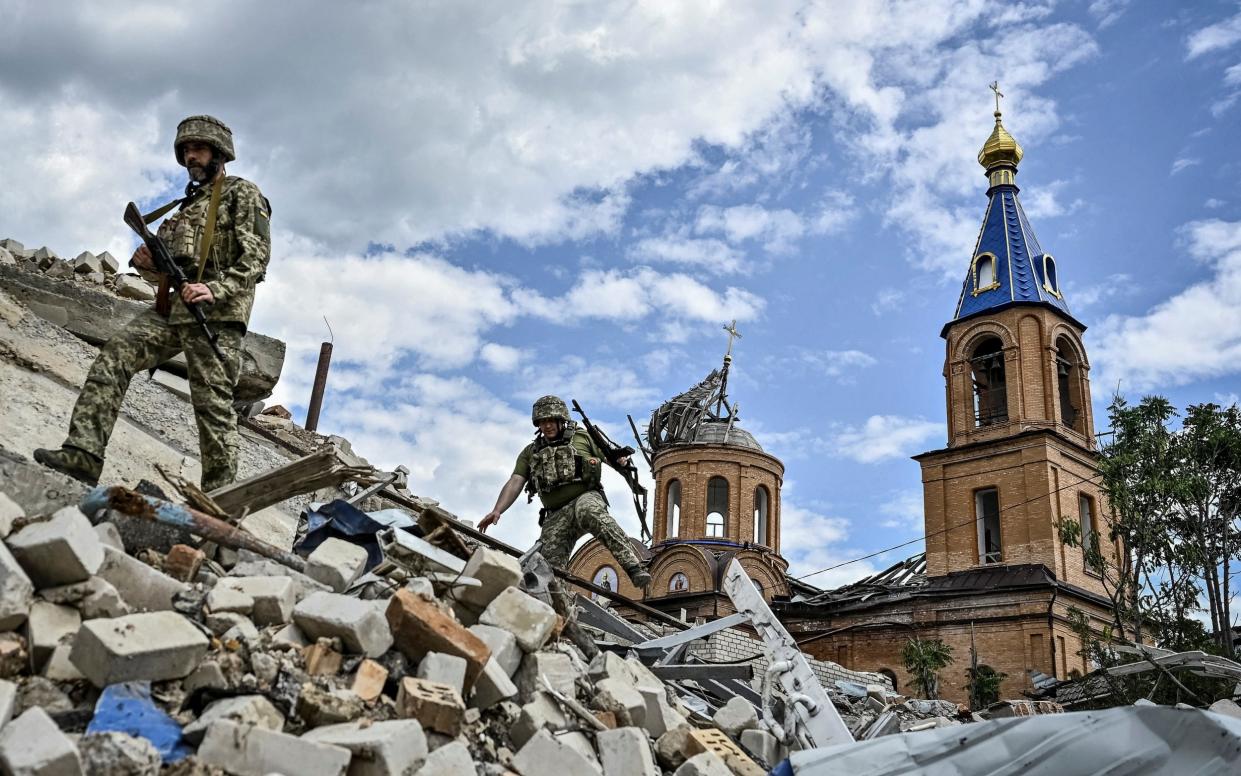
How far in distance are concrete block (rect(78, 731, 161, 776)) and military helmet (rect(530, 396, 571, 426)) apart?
4682 mm

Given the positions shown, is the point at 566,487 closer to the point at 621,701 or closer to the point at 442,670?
the point at 621,701

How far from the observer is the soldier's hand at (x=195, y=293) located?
5.16 metres

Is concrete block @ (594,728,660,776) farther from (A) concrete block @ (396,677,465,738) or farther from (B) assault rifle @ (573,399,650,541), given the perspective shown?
(B) assault rifle @ (573,399,650,541)

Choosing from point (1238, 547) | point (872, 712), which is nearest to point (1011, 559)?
point (1238, 547)

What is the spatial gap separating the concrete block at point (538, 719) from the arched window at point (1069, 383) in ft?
96.3

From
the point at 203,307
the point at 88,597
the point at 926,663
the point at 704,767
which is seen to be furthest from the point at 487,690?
the point at 926,663

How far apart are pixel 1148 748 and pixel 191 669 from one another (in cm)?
309

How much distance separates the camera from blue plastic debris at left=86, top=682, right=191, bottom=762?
3.19m

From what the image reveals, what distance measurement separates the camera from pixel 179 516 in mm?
4414

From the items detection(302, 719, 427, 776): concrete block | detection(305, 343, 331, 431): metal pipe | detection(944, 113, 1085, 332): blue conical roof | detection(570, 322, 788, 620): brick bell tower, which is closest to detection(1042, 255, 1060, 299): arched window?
detection(944, 113, 1085, 332): blue conical roof

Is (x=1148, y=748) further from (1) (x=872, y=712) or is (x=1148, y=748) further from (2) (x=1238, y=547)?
(2) (x=1238, y=547)

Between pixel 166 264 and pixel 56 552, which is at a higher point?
pixel 166 264

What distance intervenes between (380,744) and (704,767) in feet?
4.50

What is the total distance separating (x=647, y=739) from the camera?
425cm
